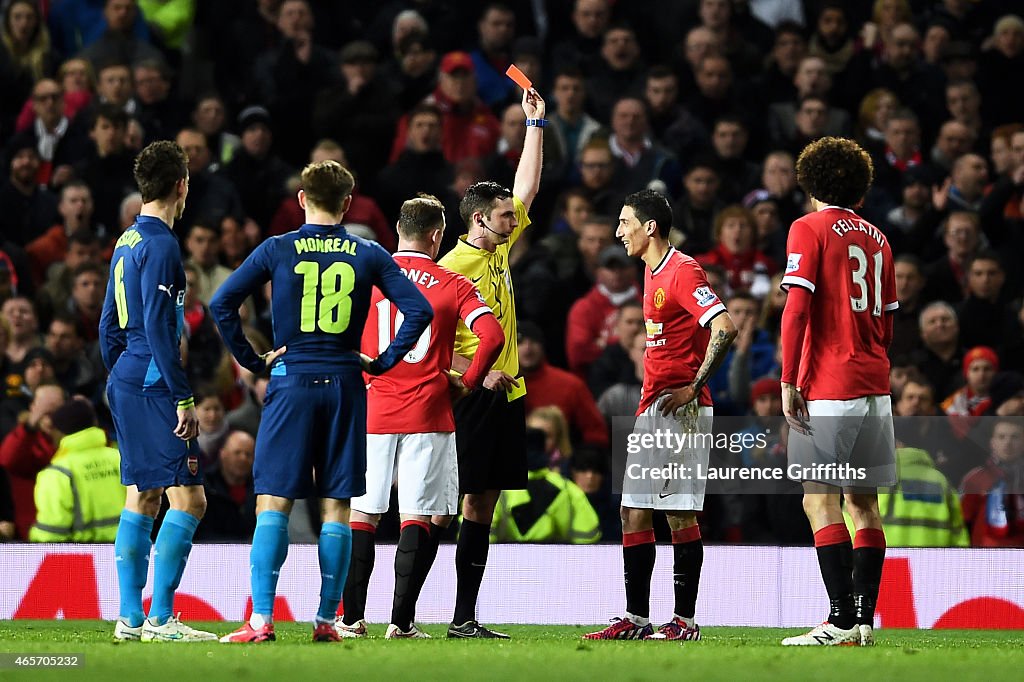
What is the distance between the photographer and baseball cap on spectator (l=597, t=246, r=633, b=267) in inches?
548

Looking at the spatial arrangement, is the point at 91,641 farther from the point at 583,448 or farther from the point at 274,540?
the point at 583,448

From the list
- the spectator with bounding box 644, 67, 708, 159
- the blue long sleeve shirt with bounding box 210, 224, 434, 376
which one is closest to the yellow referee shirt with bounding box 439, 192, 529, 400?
the blue long sleeve shirt with bounding box 210, 224, 434, 376

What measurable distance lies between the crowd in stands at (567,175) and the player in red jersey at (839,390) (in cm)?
360

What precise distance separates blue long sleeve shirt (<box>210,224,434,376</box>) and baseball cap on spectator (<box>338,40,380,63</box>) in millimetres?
8451

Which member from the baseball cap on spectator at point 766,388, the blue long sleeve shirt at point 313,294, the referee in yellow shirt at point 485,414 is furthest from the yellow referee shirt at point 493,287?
the baseball cap on spectator at point 766,388

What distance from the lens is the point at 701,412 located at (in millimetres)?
8781

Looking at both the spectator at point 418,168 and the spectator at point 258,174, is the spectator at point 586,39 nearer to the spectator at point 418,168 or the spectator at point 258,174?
the spectator at point 418,168

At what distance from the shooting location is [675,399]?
865 centimetres

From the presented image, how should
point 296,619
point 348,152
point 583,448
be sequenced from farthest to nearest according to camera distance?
1. point 348,152
2. point 583,448
3. point 296,619

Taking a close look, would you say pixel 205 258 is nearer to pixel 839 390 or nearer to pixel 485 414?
pixel 485 414

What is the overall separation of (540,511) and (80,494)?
3.18 metres

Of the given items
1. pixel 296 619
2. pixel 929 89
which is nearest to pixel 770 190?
pixel 929 89

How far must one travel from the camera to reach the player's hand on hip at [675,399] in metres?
8.60

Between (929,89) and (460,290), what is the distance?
362 inches
